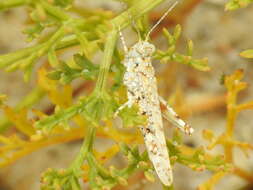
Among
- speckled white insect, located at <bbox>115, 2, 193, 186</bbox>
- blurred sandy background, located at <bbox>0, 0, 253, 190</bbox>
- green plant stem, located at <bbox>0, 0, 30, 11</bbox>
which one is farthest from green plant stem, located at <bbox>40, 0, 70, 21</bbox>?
blurred sandy background, located at <bbox>0, 0, 253, 190</bbox>

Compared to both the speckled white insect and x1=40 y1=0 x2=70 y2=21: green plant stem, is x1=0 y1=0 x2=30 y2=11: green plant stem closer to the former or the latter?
x1=40 y1=0 x2=70 y2=21: green plant stem

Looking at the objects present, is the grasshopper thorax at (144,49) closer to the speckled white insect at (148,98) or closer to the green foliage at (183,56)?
the speckled white insect at (148,98)

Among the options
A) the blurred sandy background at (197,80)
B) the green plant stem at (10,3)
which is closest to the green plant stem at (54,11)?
the green plant stem at (10,3)

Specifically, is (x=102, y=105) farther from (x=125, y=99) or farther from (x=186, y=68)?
(x=186, y=68)

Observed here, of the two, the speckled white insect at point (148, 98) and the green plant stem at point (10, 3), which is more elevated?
the green plant stem at point (10, 3)

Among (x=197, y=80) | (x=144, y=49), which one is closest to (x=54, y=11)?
(x=144, y=49)
